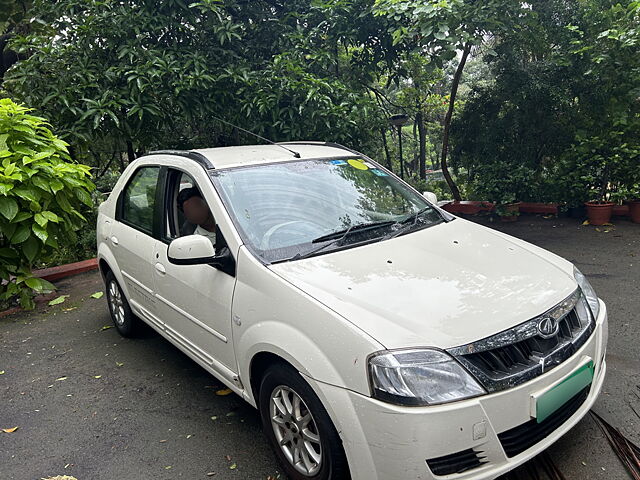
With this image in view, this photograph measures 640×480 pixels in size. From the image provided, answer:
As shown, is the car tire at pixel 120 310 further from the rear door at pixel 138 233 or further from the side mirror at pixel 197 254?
the side mirror at pixel 197 254

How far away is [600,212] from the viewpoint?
7.48 meters

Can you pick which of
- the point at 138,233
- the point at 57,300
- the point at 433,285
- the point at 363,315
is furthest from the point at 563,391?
the point at 57,300

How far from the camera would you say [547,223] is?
7941mm

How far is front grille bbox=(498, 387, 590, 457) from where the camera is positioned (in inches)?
79.6

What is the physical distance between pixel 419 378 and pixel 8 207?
4.24 meters

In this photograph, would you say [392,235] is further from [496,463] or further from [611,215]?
[611,215]

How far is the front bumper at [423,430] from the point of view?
1.89 meters

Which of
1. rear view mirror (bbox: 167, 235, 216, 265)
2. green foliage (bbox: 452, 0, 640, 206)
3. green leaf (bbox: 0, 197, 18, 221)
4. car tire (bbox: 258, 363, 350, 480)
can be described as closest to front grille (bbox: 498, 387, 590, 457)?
car tire (bbox: 258, 363, 350, 480)

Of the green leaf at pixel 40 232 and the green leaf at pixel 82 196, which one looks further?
the green leaf at pixel 82 196

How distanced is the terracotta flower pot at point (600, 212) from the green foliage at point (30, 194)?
271 inches

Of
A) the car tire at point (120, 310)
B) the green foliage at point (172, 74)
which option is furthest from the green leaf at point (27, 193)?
the green foliage at point (172, 74)

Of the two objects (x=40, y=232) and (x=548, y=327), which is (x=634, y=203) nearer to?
(x=548, y=327)

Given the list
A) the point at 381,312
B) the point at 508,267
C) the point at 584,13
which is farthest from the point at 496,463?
the point at 584,13

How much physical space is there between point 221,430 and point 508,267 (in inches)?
76.3
